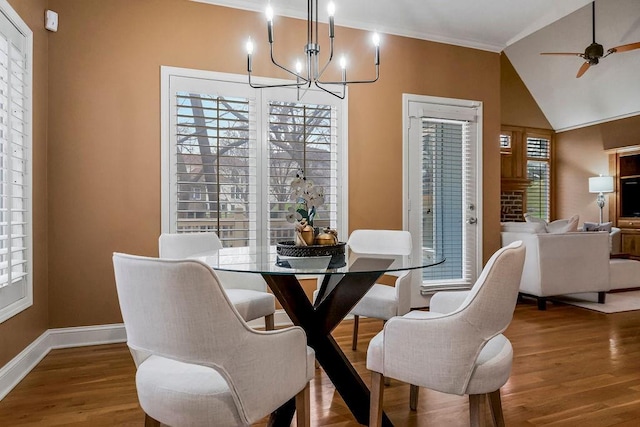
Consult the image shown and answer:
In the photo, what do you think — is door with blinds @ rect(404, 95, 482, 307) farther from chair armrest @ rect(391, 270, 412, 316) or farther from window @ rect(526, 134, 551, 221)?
window @ rect(526, 134, 551, 221)

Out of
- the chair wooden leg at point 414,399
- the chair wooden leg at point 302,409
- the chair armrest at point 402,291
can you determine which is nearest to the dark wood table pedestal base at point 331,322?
the chair wooden leg at point 414,399

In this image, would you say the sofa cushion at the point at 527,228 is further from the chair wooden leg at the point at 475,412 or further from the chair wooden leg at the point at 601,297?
the chair wooden leg at the point at 475,412

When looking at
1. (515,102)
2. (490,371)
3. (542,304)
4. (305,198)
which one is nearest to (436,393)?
(490,371)

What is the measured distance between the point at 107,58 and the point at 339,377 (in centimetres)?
289

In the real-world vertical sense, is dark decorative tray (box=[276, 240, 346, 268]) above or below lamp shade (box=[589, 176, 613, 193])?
below

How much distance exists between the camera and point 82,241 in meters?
3.13

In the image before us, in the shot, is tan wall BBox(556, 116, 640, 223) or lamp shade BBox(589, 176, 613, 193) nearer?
lamp shade BBox(589, 176, 613, 193)

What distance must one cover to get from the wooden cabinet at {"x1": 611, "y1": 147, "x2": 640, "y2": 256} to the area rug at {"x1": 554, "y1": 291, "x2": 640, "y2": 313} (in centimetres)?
330

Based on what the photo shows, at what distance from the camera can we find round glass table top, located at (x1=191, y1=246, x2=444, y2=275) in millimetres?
1664

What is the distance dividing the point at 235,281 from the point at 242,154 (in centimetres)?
115

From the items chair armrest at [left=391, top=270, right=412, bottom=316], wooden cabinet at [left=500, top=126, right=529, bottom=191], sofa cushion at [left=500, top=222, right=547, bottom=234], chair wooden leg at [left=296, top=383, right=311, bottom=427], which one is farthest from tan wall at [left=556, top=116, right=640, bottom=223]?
chair wooden leg at [left=296, top=383, right=311, bottom=427]

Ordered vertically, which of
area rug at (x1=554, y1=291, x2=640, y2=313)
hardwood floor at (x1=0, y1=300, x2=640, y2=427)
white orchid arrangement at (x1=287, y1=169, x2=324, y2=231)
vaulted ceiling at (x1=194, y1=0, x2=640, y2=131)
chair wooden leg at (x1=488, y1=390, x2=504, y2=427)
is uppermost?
vaulted ceiling at (x1=194, y1=0, x2=640, y2=131)

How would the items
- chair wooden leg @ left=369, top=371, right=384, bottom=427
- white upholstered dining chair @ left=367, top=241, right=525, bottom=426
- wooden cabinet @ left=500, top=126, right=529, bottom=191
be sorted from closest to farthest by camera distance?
1. white upholstered dining chair @ left=367, top=241, right=525, bottom=426
2. chair wooden leg @ left=369, top=371, right=384, bottom=427
3. wooden cabinet @ left=500, top=126, right=529, bottom=191

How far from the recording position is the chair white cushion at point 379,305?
2514 mm
